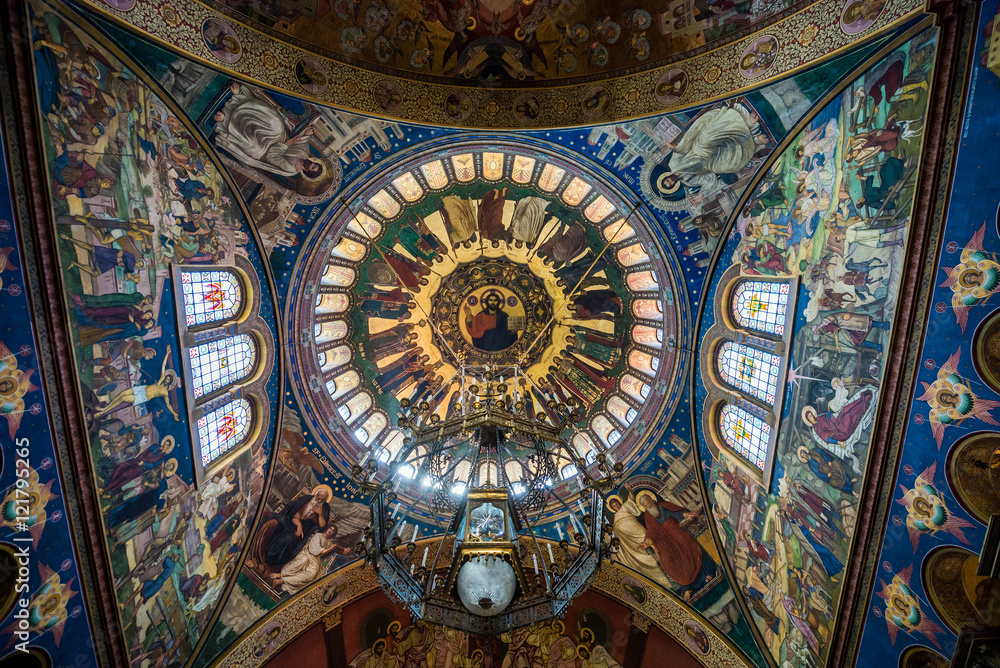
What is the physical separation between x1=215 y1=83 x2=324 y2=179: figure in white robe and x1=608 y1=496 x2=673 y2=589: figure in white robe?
38.2 ft

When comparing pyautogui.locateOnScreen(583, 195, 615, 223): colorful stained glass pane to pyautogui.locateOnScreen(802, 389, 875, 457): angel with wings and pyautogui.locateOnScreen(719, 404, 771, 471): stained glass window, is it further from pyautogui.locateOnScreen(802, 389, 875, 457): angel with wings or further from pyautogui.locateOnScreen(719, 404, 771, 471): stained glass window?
pyautogui.locateOnScreen(802, 389, 875, 457): angel with wings

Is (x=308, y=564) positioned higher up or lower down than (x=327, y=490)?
lower down

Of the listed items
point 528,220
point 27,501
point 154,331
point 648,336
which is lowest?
point 27,501

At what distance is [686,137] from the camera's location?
30.4 feet

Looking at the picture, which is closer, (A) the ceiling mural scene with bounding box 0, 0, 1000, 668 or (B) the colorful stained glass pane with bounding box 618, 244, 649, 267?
(A) the ceiling mural scene with bounding box 0, 0, 1000, 668

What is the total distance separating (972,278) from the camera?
20.1ft

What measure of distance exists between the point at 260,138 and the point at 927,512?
13.5 m

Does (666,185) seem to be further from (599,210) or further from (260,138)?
(260,138)

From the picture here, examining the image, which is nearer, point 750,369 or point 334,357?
point 750,369

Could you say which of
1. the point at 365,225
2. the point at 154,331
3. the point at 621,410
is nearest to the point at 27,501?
the point at 154,331

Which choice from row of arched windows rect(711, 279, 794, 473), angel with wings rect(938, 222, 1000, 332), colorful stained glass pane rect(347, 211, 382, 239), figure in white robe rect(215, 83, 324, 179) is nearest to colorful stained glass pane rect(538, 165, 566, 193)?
colorful stained glass pane rect(347, 211, 382, 239)

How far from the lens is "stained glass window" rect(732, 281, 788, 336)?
9.34 m

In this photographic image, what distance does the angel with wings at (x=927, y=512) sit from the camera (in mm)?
6824

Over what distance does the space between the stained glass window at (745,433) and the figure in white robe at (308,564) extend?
422 inches
